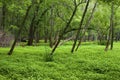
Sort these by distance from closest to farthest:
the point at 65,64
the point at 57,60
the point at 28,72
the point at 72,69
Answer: the point at 28,72 < the point at 72,69 < the point at 65,64 < the point at 57,60

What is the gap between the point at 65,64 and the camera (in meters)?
21.4

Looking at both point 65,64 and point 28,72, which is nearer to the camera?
point 28,72

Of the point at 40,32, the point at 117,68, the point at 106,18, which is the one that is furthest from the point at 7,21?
the point at 117,68

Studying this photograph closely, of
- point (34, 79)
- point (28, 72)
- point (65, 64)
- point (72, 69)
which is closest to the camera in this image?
point (34, 79)

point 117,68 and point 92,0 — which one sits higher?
point 92,0

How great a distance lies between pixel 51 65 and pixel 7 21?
45.3m

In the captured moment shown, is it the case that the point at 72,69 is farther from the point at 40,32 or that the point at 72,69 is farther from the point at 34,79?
the point at 40,32

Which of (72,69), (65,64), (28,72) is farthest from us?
(65,64)

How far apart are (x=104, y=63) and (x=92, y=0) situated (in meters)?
9.91

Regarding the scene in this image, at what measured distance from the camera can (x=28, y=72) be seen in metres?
17.5

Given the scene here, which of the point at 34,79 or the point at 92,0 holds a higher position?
the point at 92,0

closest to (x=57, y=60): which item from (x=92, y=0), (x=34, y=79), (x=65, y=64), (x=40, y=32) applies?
(x=65, y=64)

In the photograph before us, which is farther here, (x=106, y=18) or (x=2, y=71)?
(x=106, y=18)

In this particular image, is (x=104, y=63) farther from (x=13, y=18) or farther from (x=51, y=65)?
(x=13, y=18)
